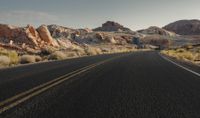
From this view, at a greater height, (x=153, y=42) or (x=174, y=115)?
(x=174, y=115)

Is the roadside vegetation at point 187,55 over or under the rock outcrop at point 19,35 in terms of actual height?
under

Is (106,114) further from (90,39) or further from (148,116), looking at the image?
(90,39)

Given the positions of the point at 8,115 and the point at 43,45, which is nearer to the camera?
A: the point at 8,115

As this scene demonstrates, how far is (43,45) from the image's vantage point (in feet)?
196

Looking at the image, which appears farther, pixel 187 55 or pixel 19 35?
pixel 19 35

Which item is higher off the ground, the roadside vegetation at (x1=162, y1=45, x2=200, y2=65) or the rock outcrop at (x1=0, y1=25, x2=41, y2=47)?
the rock outcrop at (x1=0, y1=25, x2=41, y2=47)

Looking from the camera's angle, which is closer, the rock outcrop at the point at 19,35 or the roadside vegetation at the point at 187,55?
the roadside vegetation at the point at 187,55

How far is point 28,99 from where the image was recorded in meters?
6.90

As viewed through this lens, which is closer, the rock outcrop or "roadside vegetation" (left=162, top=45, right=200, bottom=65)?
"roadside vegetation" (left=162, top=45, right=200, bottom=65)

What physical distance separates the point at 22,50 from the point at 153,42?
11546 cm

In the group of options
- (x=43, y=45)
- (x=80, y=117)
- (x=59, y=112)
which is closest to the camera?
(x=80, y=117)

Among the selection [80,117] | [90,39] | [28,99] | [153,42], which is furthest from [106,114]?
[153,42]

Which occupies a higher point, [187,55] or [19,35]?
[19,35]

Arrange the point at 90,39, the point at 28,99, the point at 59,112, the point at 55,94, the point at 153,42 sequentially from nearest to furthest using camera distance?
the point at 59,112, the point at 28,99, the point at 55,94, the point at 90,39, the point at 153,42
